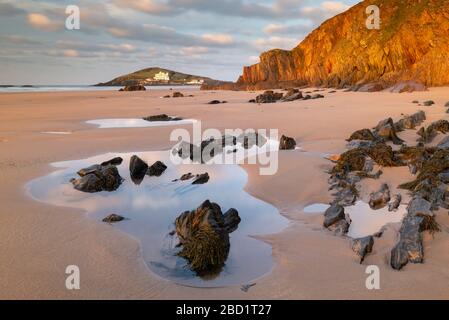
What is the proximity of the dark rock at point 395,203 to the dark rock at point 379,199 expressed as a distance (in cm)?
Result: 9

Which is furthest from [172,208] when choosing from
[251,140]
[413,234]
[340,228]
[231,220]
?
[251,140]

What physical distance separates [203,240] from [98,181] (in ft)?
11.1

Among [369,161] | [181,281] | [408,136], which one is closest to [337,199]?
[369,161]

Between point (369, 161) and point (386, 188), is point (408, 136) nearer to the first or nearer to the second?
point (369, 161)

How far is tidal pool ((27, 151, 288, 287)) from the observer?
379 centimetres

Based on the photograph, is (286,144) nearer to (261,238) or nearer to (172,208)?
(172,208)

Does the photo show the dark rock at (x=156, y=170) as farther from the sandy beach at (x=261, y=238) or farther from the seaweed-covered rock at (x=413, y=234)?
the seaweed-covered rock at (x=413, y=234)

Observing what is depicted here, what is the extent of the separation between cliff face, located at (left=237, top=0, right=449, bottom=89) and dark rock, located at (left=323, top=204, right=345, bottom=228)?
3186 cm

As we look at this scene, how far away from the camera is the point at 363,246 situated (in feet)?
12.9

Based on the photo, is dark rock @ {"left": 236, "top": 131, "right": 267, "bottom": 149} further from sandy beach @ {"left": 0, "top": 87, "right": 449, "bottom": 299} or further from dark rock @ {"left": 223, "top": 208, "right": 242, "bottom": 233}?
dark rock @ {"left": 223, "top": 208, "right": 242, "bottom": 233}

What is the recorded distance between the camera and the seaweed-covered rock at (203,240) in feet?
12.4

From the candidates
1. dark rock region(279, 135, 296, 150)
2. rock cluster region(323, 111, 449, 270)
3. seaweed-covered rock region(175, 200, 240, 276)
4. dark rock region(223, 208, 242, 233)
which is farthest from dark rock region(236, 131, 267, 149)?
seaweed-covered rock region(175, 200, 240, 276)

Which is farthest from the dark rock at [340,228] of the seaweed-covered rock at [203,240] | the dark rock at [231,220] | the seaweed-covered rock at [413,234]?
the seaweed-covered rock at [203,240]

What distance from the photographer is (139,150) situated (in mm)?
10078
